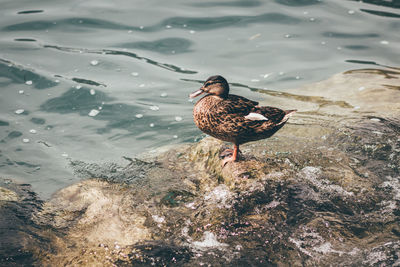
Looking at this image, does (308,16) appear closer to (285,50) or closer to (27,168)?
(285,50)

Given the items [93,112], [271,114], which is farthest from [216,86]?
[93,112]

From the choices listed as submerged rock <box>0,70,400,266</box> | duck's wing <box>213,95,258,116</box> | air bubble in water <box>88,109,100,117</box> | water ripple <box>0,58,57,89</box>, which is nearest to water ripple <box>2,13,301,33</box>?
water ripple <box>0,58,57,89</box>

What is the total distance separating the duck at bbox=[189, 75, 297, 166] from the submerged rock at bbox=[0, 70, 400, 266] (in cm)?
40

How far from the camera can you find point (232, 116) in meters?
3.93

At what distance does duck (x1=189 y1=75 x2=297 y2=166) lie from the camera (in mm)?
3928

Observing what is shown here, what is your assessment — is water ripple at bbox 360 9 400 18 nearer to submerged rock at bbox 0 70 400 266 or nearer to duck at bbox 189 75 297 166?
submerged rock at bbox 0 70 400 266

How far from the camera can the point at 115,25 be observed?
32.4 ft

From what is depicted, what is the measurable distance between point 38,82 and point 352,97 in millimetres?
5823

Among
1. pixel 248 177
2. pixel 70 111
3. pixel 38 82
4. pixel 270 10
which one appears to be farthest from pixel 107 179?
pixel 270 10

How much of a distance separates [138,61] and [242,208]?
561 centimetres

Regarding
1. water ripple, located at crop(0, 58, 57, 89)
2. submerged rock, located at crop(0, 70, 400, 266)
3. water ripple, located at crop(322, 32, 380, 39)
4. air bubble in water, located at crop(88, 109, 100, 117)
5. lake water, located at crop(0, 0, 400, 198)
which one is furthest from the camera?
water ripple, located at crop(322, 32, 380, 39)

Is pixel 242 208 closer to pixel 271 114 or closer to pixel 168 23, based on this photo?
pixel 271 114

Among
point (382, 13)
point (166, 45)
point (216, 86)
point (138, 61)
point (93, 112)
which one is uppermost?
point (382, 13)

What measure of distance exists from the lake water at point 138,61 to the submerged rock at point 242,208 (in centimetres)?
107
